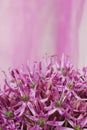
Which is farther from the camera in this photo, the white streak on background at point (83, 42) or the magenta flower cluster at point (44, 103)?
the white streak on background at point (83, 42)

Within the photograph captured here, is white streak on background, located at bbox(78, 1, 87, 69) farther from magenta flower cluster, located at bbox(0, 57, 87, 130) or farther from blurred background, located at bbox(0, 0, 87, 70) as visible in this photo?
magenta flower cluster, located at bbox(0, 57, 87, 130)

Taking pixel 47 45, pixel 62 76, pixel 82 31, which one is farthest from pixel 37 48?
pixel 62 76

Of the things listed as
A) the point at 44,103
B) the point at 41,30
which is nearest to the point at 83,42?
the point at 41,30

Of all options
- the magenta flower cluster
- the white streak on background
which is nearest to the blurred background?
the white streak on background

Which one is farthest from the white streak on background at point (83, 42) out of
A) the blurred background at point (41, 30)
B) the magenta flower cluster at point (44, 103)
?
the magenta flower cluster at point (44, 103)

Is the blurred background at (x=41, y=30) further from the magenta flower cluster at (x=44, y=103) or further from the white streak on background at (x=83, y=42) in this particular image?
the magenta flower cluster at (x=44, y=103)

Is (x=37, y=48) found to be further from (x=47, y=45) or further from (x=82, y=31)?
(x=82, y=31)

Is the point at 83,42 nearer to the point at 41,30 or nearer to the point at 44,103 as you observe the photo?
the point at 41,30

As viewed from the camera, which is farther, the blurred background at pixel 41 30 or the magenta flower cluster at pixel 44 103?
the blurred background at pixel 41 30
